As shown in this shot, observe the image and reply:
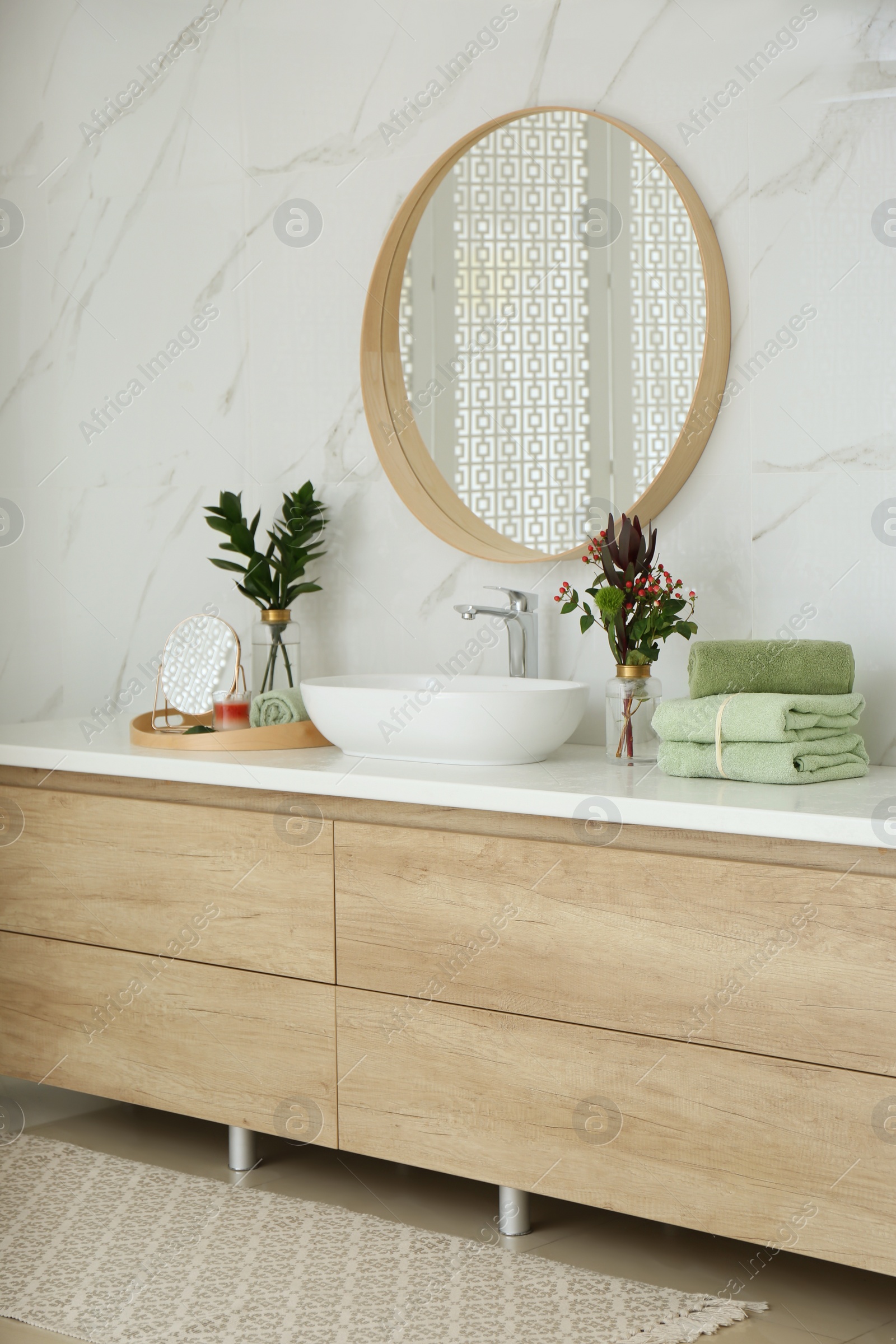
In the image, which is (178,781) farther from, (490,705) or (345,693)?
(490,705)

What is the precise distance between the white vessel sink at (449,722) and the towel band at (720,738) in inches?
10.2

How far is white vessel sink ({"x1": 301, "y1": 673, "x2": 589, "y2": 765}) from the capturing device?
2092 mm

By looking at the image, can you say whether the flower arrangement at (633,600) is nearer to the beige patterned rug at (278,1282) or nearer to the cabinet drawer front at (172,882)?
the cabinet drawer front at (172,882)

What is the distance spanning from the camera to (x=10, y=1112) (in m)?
2.72

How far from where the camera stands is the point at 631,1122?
1905mm

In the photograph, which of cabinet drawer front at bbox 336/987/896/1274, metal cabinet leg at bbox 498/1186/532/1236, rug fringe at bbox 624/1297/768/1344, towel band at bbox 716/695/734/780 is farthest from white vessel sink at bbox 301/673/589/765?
rug fringe at bbox 624/1297/768/1344

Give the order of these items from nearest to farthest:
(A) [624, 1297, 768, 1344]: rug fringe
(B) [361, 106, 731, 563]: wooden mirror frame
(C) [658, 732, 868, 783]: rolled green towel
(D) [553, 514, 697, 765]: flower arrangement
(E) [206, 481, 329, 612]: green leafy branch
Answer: (A) [624, 1297, 768, 1344]: rug fringe → (C) [658, 732, 868, 783]: rolled green towel → (D) [553, 514, 697, 765]: flower arrangement → (B) [361, 106, 731, 563]: wooden mirror frame → (E) [206, 481, 329, 612]: green leafy branch

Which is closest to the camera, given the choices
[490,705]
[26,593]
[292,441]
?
[490,705]

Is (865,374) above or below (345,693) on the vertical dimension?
above

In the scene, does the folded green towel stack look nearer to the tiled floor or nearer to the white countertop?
the white countertop

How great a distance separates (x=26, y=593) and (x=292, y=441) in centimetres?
79

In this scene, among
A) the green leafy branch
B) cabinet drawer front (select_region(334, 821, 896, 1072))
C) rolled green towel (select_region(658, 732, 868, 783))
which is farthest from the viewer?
the green leafy branch

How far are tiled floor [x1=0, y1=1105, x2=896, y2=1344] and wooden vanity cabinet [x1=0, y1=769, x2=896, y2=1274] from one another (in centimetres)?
16

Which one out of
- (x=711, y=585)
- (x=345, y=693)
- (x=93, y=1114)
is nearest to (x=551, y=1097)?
(x=345, y=693)
